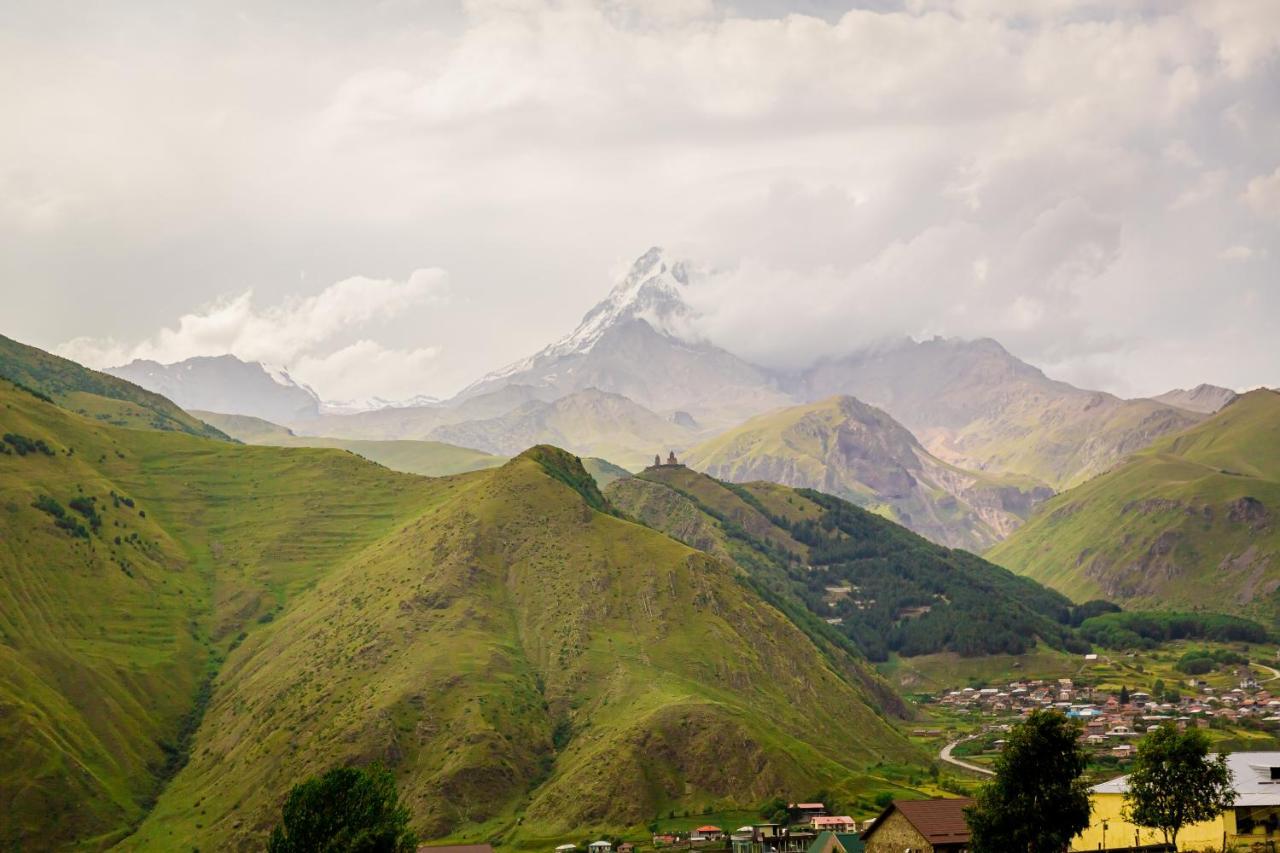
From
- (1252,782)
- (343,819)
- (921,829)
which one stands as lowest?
(343,819)

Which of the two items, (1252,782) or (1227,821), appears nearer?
(1227,821)

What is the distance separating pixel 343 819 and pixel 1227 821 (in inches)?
3057

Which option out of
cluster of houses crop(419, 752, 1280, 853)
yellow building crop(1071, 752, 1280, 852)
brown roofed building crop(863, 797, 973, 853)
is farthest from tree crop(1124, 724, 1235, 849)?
brown roofed building crop(863, 797, 973, 853)

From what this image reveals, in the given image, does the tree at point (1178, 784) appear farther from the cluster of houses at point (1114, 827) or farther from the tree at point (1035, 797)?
the tree at point (1035, 797)

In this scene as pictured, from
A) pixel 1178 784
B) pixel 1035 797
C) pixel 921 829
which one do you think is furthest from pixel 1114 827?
pixel 921 829

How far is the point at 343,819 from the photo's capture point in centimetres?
12119

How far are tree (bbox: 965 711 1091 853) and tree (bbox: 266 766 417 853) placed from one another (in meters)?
52.0

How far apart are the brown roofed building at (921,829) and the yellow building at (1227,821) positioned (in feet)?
34.7

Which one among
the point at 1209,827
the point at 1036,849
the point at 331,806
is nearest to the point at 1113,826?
the point at 1209,827

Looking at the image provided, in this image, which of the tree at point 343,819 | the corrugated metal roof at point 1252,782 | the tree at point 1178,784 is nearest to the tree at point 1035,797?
the tree at point 1178,784

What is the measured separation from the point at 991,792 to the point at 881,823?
1567 cm

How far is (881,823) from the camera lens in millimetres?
119875

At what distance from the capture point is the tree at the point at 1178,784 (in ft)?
347

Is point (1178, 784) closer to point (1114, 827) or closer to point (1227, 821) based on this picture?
point (1227, 821)
